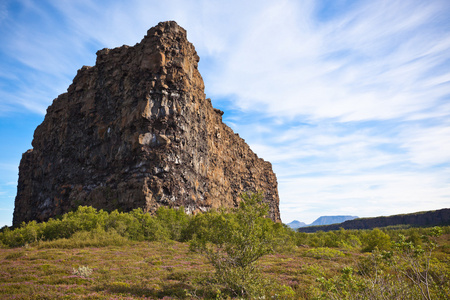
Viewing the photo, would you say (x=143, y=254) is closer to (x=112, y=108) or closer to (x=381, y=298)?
(x=381, y=298)

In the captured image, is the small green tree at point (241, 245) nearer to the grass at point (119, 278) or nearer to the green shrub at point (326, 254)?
the grass at point (119, 278)

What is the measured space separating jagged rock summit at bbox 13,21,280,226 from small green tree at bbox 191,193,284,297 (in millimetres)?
34394

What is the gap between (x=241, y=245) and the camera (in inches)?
455

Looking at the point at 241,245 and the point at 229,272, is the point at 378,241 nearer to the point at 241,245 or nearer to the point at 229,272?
the point at 241,245

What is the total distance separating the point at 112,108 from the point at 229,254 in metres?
58.9

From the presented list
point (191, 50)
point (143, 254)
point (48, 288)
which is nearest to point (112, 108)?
point (191, 50)

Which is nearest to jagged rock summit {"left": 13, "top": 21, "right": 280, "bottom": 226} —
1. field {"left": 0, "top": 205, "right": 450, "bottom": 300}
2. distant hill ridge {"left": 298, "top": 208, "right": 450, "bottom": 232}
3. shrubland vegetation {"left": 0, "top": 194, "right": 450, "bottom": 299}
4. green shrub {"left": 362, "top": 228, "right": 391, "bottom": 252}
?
field {"left": 0, "top": 205, "right": 450, "bottom": 300}

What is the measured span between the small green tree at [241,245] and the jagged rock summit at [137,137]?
3439 centimetres

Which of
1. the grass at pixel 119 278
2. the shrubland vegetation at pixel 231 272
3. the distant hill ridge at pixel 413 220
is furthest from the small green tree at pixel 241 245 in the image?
the distant hill ridge at pixel 413 220

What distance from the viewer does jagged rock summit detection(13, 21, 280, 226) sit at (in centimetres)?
4897

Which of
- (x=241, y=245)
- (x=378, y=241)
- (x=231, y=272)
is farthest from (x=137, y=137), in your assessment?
(x=378, y=241)

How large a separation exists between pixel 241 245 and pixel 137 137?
42315 mm

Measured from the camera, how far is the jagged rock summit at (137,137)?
161 ft

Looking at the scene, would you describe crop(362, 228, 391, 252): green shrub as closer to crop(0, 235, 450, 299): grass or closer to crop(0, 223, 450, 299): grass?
crop(0, 223, 450, 299): grass
